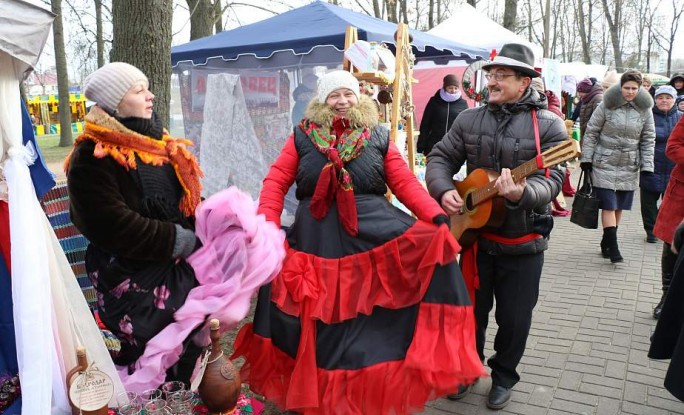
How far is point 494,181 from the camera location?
3.05 meters

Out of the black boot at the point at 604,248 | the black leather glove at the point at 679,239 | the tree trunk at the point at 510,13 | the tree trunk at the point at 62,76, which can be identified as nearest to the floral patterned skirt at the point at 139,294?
the black leather glove at the point at 679,239

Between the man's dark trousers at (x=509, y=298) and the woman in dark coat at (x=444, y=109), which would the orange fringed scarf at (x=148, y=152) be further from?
the woman in dark coat at (x=444, y=109)

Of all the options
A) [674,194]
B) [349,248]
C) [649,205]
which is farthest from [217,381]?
[649,205]

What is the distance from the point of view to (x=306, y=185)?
3.14m

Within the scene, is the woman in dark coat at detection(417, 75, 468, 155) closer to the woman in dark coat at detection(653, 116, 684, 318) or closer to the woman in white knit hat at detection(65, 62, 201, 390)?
the woman in dark coat at detection(653, 116, 684, 318)

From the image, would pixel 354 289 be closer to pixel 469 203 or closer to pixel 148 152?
pixel 469 203

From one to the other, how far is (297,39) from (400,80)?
164 centimetres

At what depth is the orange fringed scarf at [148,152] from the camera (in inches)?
97.6

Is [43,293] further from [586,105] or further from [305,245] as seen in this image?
[586,105]

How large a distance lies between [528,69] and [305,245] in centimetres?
153

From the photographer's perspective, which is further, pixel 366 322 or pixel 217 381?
pixel 366 322

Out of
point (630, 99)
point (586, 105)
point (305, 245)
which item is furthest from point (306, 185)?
point (586, 105)

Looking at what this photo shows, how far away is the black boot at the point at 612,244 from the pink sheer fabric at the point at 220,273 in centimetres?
462

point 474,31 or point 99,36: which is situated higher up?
point 99,36
